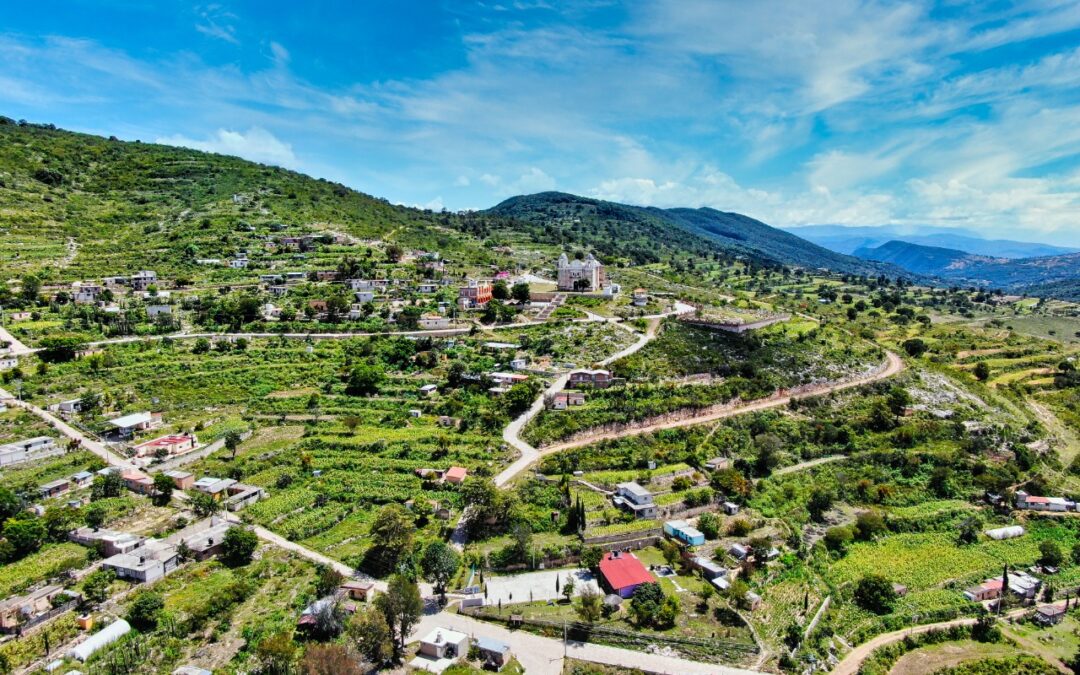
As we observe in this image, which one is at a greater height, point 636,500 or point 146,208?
point 146,208

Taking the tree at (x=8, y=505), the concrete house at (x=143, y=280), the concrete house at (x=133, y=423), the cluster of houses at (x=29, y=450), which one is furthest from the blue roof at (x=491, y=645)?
the concrete house at (x=143, y=280)

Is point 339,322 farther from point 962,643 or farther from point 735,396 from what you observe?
point 962,643

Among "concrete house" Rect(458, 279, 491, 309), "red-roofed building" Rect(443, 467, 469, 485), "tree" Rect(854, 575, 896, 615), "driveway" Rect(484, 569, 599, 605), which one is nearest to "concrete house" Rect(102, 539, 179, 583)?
"red-roofed building" Rect(443, 467, 469, 485)

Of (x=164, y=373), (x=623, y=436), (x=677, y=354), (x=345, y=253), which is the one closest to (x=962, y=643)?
(x=623, y=436)

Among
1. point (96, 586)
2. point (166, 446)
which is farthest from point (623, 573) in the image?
point (166, 446)

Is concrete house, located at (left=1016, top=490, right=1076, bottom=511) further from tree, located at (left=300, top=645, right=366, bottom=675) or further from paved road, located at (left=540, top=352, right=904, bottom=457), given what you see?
tree, located at (left=300, top=645, right=366, bottom=675)

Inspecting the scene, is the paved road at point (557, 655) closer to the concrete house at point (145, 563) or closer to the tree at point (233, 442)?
the concrete house at point (145, 563)

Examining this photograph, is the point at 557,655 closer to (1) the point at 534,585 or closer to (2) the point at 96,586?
(1) the point at 534,585
